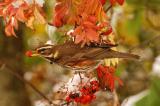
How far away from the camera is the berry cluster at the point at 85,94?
2.01m

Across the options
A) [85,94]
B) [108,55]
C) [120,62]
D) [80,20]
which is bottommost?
[120,62]

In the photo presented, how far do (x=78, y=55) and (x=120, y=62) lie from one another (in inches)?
87.0

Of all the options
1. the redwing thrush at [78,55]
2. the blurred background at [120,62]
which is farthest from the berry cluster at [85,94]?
the blurred background at [120,62]

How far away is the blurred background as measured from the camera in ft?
11.0

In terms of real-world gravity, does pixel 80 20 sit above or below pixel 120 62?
above

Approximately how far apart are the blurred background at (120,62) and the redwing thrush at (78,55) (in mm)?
201

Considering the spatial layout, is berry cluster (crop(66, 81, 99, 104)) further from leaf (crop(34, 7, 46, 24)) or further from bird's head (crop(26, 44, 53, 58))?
leaf (crop(34, 7, 46, 24))

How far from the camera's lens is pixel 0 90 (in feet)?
10.9

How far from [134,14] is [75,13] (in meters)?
2.41

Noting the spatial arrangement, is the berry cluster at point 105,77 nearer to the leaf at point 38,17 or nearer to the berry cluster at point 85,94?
the berry cluster at point 85,94

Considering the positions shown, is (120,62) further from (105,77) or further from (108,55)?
(108,55)

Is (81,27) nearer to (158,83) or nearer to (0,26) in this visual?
(0,26)

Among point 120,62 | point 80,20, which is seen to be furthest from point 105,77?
point 120,62

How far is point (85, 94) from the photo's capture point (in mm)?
2020
